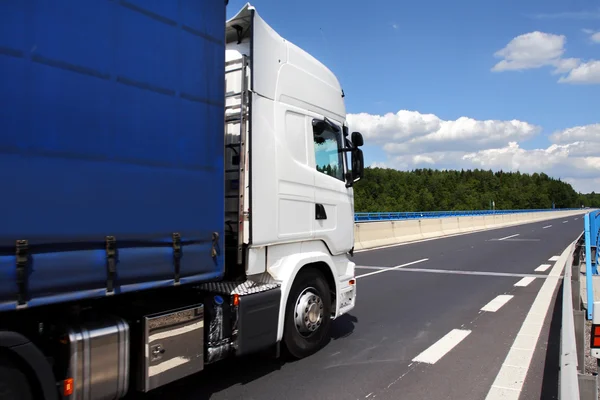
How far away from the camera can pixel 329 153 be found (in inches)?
222

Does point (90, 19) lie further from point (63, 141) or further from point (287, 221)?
point (287, 221)

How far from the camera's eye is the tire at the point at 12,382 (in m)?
2.54

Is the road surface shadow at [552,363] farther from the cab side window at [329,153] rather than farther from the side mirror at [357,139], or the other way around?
the side mirror at [357,139]

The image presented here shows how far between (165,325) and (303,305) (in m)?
1.86

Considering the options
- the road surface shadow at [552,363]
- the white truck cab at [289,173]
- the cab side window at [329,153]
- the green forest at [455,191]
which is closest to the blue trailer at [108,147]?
the white truck cab at [289,173]

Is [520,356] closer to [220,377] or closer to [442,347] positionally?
[442,347]

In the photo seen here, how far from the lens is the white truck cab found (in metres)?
4.39

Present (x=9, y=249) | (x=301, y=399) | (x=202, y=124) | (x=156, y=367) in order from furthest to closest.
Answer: (x=301, y=399), (x=202, y=124), (x=156, y=367), (x=9, y=249)

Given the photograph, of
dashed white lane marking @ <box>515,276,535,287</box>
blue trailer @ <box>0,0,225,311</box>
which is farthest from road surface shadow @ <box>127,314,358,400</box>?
dashed white lane marking @ <box>515,276,535,287</box>

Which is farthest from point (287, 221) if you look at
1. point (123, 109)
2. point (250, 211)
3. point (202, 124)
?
point (123, 109)

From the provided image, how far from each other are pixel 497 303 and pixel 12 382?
25.0ft

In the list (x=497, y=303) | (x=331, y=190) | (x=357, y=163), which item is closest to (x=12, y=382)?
(x=331, y=190)

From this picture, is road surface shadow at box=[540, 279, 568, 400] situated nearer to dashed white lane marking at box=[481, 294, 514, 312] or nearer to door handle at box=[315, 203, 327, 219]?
dashed white lane marking at box=[481, 294, 514, 312]

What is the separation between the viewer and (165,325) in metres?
3.42
